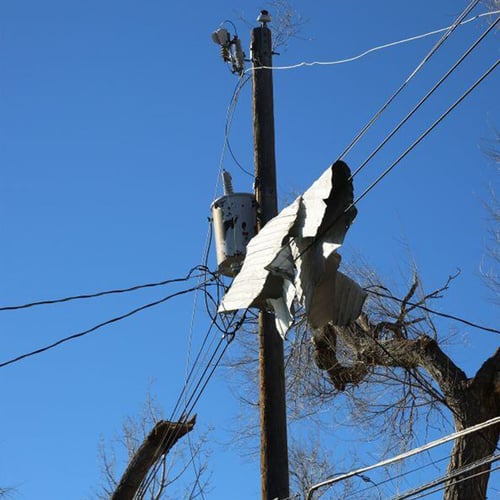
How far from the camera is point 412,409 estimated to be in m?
13.3

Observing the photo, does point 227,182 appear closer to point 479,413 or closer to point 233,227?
point 233,227

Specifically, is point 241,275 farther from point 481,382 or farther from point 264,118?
point 481,382

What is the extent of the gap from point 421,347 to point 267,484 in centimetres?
467

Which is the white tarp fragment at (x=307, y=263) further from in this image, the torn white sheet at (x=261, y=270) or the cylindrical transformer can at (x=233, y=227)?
the cylindrical transformer can at (x=233, y=227)

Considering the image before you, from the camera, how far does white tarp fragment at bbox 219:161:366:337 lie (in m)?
8.24

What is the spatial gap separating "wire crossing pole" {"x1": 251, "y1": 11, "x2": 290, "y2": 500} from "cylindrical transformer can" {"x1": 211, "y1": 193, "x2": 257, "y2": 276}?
10cm

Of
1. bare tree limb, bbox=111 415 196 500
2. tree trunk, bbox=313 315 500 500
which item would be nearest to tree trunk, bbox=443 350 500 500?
tree trunk, bbox=313 315 500 500

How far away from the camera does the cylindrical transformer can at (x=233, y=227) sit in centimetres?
971

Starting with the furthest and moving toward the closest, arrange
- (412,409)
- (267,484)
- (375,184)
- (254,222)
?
1. (412,409)
2. (254,222)
3. (267,484)
4. (375,184)

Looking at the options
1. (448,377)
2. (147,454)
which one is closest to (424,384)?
(448,377)

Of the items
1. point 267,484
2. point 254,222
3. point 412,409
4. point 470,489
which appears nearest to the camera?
point 267,484

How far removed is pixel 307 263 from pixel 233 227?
5.34 ft

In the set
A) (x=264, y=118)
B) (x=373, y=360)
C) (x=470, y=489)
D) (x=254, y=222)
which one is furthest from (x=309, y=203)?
(x=373, y=360)

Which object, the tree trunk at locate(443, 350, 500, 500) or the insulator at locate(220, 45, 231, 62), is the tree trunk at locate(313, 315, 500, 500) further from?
the insulator at locate(220, 45, 231, 62)
